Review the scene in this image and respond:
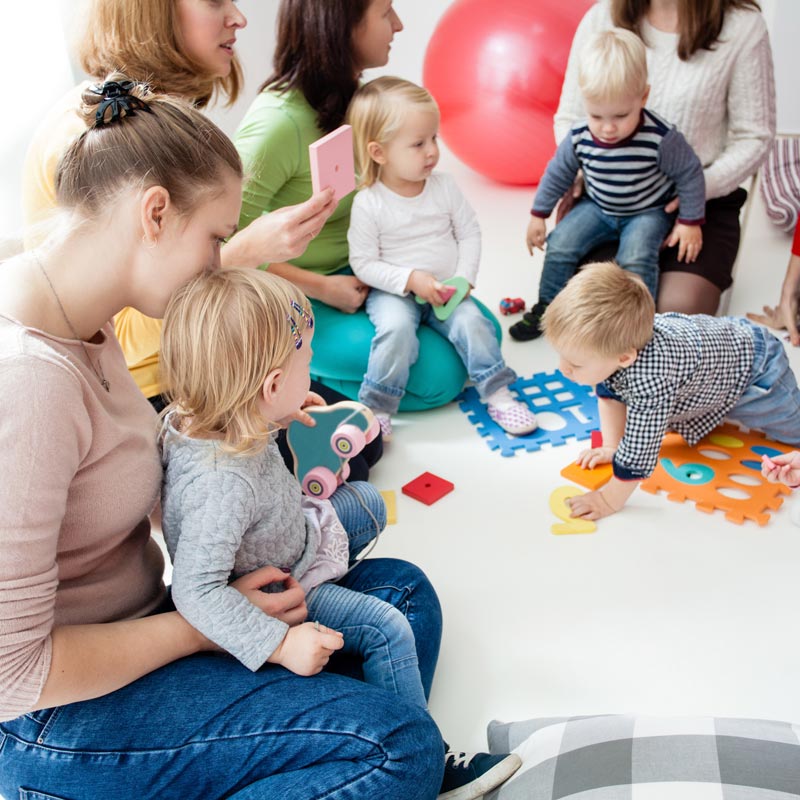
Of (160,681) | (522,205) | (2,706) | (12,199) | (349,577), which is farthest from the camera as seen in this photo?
(522,205)

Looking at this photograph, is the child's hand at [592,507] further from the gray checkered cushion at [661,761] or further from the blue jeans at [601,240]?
the blue jeans at [601,240]

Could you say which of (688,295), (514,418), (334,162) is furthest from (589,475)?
(334,162)

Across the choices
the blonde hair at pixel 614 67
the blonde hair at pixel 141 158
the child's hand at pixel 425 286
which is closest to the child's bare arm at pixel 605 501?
the child's hand at pixel 425 286

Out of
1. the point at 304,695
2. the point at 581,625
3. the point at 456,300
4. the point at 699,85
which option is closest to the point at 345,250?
the point at 456,300

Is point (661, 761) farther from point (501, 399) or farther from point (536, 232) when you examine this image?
point (536, 232)

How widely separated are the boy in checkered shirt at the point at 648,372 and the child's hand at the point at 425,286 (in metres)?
0.45

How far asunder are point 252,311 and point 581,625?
851 mm

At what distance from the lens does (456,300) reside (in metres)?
2.09

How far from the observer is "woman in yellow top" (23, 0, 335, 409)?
139 centimetres

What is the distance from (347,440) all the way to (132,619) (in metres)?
0.62

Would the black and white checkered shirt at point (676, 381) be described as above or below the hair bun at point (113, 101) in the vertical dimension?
below

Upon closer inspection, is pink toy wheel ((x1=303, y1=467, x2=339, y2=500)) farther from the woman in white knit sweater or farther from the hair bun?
the woman in white knit sweater

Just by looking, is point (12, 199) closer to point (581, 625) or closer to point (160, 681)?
point (160, 681)

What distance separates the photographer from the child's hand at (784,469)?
1.66 m
